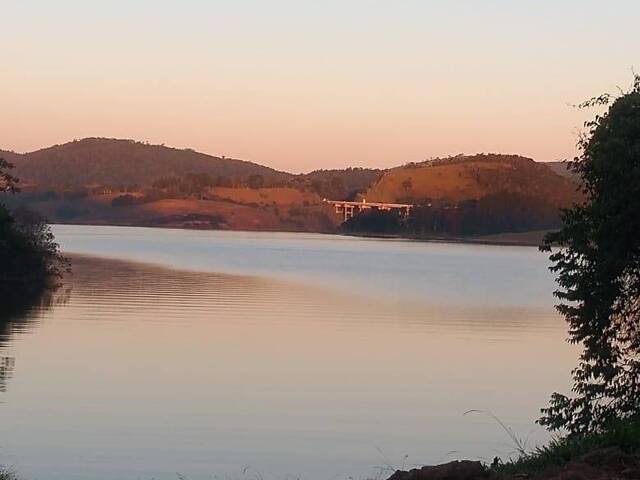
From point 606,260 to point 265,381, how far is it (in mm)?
11672

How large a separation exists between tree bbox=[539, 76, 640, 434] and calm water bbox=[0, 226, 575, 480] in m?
1.91

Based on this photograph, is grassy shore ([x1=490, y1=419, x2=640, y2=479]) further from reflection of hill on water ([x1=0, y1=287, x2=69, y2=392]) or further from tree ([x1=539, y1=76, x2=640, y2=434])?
reflection of hill on water ([x1=0, y1=287, x2=69, y2=392])

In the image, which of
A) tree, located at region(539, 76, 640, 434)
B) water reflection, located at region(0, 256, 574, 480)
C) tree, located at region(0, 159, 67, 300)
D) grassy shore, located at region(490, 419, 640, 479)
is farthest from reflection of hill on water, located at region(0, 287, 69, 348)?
grassy shore, located at region(490, 419, 640, 479)

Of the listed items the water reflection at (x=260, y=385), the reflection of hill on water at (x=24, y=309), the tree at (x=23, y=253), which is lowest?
the reflection of hill on water at (x=24, y=309)

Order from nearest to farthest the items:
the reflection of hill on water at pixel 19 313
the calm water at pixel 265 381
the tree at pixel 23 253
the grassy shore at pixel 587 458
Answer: the grassy shore at pixel 587 458 < the calm water at pixel 265 381 < the reflection of hill on water at pixel 19 313 < the tree at pixel 23 253

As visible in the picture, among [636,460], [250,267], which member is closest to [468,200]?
[250,267]

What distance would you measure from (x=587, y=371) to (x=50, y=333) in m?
22.3

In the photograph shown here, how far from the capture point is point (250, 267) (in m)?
83.2

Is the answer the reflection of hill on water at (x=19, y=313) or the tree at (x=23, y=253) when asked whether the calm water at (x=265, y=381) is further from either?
the tree at (x=23, y=253)

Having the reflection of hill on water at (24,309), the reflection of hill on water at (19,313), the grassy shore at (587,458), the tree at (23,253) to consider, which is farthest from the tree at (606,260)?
the tree at (23,253)

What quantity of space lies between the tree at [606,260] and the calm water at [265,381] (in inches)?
75.4

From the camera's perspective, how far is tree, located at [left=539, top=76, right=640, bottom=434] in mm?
16453

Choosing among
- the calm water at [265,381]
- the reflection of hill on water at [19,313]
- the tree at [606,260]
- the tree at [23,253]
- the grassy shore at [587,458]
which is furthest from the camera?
the tree at [23,253]

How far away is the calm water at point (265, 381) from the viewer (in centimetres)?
1917
